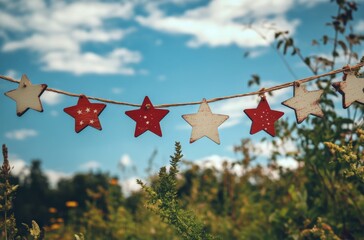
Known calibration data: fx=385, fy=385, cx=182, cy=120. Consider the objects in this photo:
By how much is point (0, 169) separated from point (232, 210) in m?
3.62

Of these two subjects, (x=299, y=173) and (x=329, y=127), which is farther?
(x=299, y=173)

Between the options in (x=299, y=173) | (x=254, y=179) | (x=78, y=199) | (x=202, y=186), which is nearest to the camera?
(x=299, y=173)

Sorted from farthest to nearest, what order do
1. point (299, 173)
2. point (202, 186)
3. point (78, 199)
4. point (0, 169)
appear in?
point (78, 199) → point (202, 186) → point (299, 173) → point (0, 169)

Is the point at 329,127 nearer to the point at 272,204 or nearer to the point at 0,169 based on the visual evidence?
the point at 272,204

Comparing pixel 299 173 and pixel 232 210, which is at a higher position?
pixel 299 173

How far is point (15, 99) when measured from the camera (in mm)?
2023

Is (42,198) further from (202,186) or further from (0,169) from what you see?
(0,169)

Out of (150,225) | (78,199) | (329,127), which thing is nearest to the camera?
(329,127)

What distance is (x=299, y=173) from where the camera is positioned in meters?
4.25

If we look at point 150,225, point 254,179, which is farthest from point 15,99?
point 254,179

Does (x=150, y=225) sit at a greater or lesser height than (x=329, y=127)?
lesser

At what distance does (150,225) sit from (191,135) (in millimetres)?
Answer: 3024

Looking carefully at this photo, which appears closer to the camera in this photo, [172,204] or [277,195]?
[172,204]

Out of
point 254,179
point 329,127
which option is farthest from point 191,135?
point 254,179
